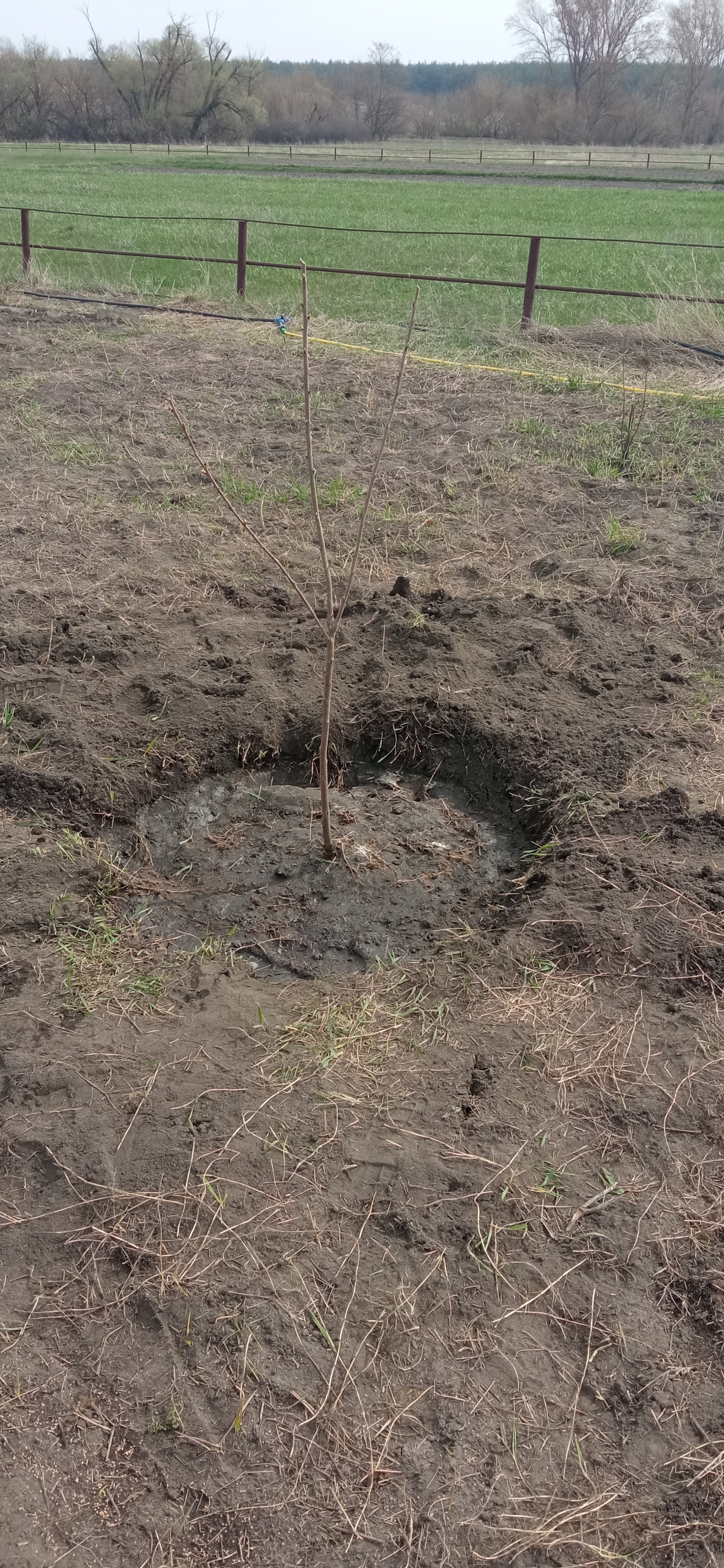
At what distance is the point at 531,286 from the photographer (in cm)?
1061

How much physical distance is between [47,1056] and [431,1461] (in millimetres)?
1367

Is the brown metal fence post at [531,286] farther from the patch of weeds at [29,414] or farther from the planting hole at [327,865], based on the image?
the planting hole at [327,865]

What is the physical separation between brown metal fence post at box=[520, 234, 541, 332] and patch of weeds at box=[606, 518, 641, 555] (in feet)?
17.9

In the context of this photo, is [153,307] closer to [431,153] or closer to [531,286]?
[531,286]

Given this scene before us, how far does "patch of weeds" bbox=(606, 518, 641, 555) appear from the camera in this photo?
5887mm

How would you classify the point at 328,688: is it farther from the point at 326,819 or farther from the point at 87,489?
the point at 87,489

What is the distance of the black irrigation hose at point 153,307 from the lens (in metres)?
11.2

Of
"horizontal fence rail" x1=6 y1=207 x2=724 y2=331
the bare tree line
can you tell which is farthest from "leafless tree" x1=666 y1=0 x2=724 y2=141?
"horizontal fence rail" x1=6 y1=207 x2=724 y2=331

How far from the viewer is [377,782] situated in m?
4.25

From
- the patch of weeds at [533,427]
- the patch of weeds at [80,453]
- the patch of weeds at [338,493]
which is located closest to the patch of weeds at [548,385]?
the patch of weeds at [533,427]

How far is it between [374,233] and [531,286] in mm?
6566

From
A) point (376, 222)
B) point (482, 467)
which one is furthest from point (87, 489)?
point (376, 222)

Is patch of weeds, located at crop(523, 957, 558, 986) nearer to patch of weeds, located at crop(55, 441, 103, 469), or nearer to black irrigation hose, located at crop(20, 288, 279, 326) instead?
patch of weeds, located at crop(55, 441, 103, 469)

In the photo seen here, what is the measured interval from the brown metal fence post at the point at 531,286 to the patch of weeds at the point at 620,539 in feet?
17.9
